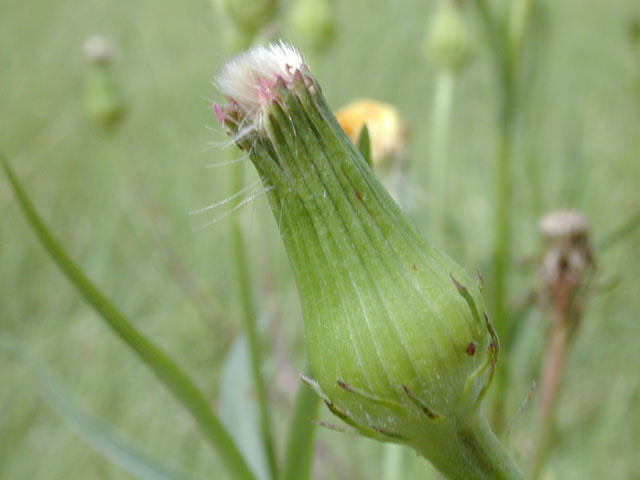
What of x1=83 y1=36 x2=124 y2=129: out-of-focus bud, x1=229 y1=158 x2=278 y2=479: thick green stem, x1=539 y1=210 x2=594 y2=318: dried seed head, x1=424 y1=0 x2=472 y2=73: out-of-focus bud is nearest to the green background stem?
x1=539 y1=210 x2=594 y2=318: dried seed head

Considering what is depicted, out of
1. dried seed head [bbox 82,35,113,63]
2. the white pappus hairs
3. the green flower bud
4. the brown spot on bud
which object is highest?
dried seed head [bbox 82,35,113,63]

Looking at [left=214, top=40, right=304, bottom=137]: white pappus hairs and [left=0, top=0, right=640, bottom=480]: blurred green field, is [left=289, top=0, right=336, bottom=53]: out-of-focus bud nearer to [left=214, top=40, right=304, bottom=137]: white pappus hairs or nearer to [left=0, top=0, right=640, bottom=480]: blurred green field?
[left=0, top=0, right=640, bottom=480]: blurred green field

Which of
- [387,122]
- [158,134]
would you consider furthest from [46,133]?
[387,122]

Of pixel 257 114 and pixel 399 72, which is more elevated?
pixel 257 114

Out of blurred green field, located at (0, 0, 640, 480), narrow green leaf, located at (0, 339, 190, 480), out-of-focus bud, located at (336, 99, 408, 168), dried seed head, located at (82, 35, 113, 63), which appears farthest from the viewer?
dried seed head, located at (82, 35, 113, 63)

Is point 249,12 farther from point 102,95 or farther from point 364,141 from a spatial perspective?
point 102,95

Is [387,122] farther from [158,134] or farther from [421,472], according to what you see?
A: [158,134]
